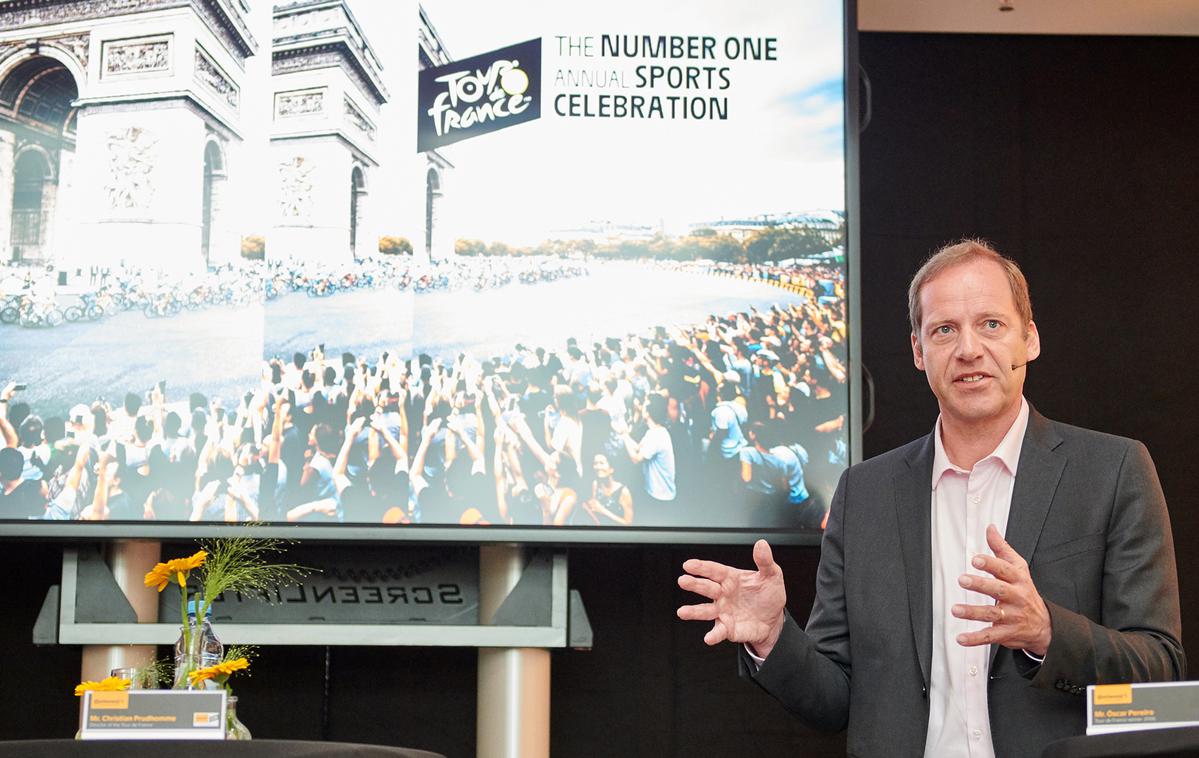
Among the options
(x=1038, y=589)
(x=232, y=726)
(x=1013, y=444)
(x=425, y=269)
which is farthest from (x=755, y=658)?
(x=425, y=269)

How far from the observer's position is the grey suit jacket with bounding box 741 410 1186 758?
175 cm

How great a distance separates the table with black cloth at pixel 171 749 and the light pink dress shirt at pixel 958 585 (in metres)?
1.13

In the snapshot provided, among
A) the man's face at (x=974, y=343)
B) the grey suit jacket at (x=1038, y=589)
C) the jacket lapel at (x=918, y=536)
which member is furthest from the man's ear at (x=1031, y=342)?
the jacket lapel at (x=918, y=536)

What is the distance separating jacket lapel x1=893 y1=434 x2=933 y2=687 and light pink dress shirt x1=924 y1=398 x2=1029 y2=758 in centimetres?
2

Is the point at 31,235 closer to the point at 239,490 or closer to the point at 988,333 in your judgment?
the point at 239,490

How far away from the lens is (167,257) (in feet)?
10.9

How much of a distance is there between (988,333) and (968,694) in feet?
1.93

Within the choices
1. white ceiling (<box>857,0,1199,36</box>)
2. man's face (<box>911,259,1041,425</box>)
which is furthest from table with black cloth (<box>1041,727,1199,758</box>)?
white ceiling (<box>857,0,1199,36</box>)

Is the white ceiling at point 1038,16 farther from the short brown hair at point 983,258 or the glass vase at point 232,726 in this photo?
the glass vase at point 232,726

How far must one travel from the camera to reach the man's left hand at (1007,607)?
1.53 m

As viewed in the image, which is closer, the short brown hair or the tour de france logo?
the short brown hair

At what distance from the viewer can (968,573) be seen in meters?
1.85

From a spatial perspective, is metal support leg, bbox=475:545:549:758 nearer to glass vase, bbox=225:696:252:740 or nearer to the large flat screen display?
the large flat screen display

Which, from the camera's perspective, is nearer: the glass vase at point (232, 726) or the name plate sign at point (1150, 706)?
the name plate sign at point (1150, 706)
